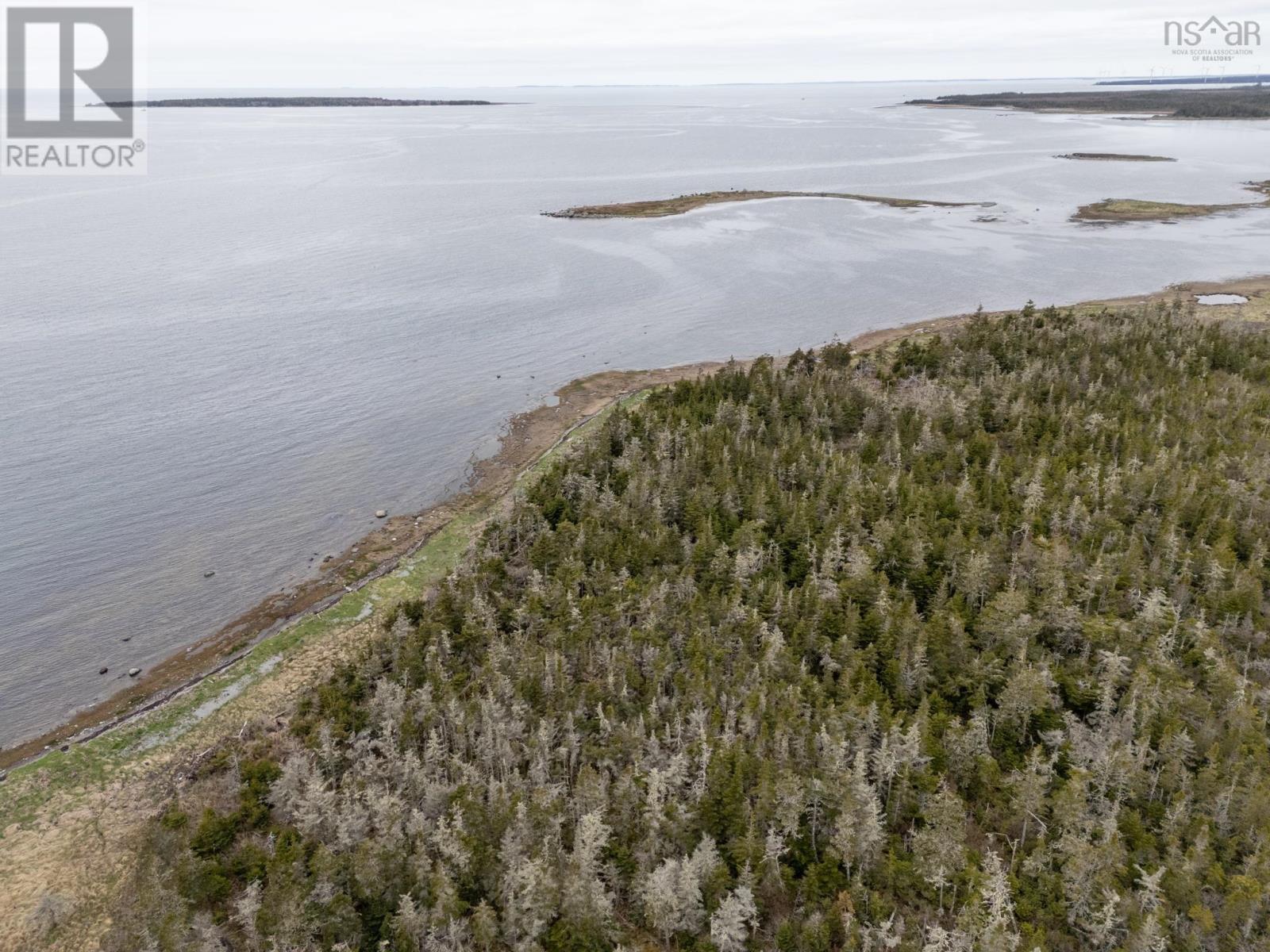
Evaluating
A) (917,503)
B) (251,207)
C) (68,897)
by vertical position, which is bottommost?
(68,897)

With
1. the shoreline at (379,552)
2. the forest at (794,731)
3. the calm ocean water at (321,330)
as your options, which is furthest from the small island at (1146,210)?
the forest at (794,731)

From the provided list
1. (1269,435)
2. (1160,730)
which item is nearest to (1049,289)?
(1269,435)

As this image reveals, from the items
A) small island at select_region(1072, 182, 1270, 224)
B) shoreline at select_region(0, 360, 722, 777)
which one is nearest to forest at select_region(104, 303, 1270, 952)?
shoreline at select_region(0, 360, 722, 777)

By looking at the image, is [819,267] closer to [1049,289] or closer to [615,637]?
[1049,289]

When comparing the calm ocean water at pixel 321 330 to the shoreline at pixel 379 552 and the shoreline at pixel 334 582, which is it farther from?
the shoreline at pixel 379 552

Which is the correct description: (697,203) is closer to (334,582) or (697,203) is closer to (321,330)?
(321,330)

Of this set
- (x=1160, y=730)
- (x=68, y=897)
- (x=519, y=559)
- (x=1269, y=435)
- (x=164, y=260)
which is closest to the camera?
(x=68, y=897)

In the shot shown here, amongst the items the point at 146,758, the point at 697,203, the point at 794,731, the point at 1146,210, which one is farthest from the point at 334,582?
the point at 1146,210
